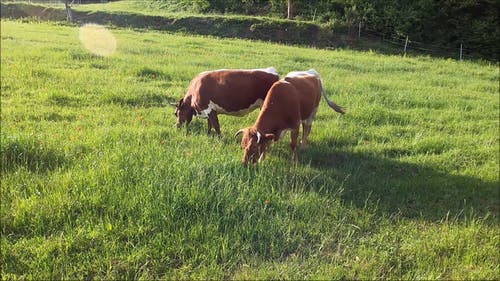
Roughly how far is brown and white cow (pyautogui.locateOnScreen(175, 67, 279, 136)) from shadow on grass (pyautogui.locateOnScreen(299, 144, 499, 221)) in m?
1.38

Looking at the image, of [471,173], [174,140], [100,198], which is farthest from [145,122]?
[471,173]

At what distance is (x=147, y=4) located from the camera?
1676 inches

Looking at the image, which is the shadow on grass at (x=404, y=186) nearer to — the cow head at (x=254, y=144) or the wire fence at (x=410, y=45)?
the cow head at (x=254, y=144)

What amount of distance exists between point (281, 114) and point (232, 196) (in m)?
2.02

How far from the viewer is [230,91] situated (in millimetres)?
7633

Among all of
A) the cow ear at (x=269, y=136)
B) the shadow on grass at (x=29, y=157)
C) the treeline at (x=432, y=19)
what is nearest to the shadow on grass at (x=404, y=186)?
the cow ear at (x=269, y=136)

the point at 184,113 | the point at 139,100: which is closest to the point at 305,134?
the point at 184,113

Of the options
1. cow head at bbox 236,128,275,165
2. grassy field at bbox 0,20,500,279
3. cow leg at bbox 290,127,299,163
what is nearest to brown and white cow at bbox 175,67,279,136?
grassy field at bbox 0,20,500,279

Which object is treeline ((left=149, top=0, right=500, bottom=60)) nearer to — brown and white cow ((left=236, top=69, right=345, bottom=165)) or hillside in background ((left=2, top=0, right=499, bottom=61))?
hillside in background ((left=2, top=0, right=499, bottom=61))

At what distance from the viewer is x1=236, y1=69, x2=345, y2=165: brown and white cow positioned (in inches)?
240

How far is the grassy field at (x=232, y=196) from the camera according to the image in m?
4.12

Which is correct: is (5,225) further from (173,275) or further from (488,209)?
(488,209)

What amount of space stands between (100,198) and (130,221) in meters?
0.53

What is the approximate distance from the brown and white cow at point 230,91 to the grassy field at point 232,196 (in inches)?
22.4
